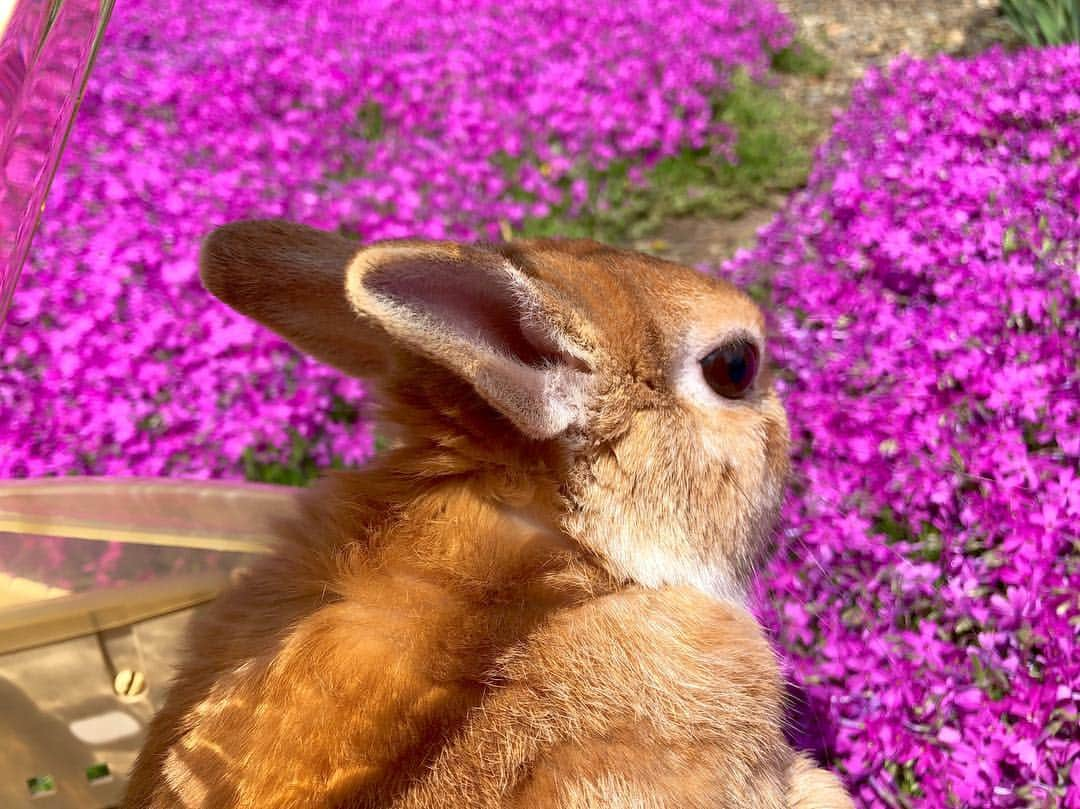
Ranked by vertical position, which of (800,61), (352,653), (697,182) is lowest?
(697,182)

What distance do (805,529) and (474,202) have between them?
3.35 m

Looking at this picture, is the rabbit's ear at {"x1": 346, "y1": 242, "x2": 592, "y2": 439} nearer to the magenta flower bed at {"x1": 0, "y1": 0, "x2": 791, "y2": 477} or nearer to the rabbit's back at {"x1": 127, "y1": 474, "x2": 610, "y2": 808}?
the rabbit's back at {"x1": 127, "y1": 474, "x2": 610, "y2": 808}

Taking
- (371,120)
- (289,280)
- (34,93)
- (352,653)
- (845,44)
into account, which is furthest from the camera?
(845,44)

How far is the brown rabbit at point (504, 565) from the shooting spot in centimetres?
188

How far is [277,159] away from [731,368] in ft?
15.7

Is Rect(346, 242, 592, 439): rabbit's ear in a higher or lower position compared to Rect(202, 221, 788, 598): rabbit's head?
higher

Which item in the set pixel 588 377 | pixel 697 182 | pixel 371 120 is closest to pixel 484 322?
pixel 588 377

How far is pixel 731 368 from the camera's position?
2.46 meters

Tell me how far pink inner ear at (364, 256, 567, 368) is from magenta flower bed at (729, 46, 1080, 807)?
1558 millimetres

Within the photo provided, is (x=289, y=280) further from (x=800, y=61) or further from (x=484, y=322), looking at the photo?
(x=800, y=61)

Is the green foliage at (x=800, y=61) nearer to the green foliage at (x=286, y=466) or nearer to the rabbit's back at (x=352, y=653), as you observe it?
the green foliage at (x=286, y=466)

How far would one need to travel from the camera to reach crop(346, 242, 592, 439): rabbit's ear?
162 centimetres

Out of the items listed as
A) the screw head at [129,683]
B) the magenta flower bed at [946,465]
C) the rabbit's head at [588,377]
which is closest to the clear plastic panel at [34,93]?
the rabbit's head at [588,377]

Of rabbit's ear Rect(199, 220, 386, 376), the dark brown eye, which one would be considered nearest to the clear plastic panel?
rabbit's ear Rect(199, 220, 386, 376)
